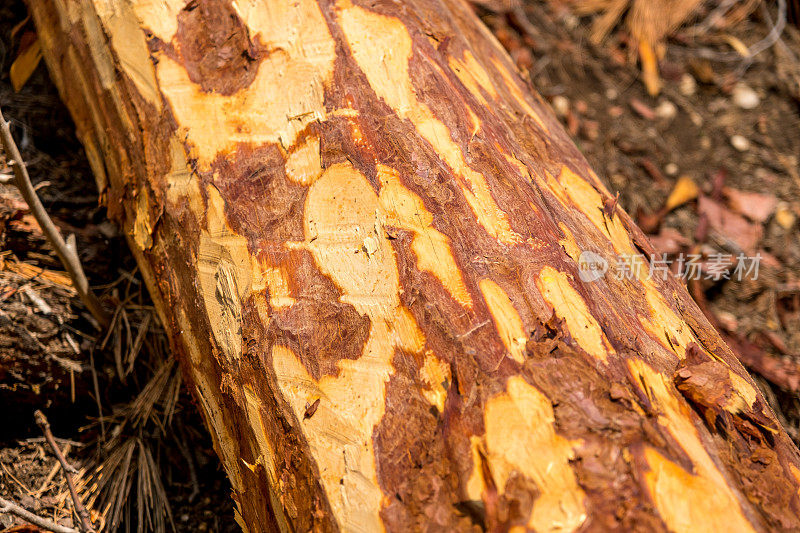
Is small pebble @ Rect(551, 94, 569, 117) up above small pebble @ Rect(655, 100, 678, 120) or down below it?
above

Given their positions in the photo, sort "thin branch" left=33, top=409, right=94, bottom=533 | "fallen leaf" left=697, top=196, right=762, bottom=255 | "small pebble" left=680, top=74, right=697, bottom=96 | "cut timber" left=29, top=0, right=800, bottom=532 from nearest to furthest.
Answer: "cut timber" left=29, top=0, right=800, bottom=532
"thin branch" left=33, top=409, right=94, bottom=533
"fallen leaf" left=697, top=196, right=762, bottom=255
"small pebble" left=680, top=74, right=697, bottom=96

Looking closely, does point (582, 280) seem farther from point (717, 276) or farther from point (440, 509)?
point (717, 276)

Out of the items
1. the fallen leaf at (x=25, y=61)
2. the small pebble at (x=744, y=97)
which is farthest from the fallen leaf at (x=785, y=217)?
the fallen leaf at (x=25, y=61)

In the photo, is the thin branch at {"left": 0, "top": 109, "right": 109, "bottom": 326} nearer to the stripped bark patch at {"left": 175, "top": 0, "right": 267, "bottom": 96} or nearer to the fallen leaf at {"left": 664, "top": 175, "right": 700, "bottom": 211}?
the stripped bark patch at {"left": 175, "top": 0, "right": 267, "bottom": 96}

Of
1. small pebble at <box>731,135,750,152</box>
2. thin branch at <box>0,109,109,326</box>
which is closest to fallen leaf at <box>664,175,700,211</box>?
small pebble at <box>731,135,750,152</box>

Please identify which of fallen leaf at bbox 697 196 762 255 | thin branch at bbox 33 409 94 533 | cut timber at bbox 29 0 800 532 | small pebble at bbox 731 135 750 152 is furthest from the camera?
small pebble at bbox 731 135 750 152

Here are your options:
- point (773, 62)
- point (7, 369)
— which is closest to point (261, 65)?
point (7, 369)

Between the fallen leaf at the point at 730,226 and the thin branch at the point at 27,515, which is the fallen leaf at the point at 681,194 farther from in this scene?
the thin branch at the point at 27,515
